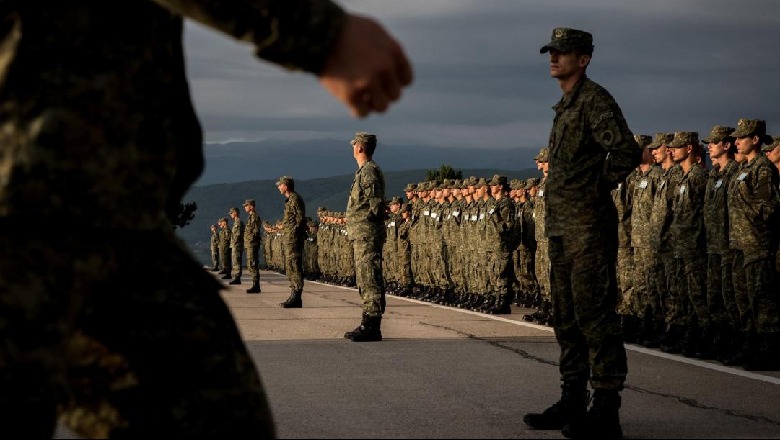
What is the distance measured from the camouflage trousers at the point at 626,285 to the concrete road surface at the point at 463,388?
0.97 m

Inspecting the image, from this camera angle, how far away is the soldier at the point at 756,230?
10391mm

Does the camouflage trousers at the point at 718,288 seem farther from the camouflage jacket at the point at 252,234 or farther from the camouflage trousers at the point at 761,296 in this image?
the camouflage jacket at the point at 252,234

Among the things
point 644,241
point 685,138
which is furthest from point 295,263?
point 685,138

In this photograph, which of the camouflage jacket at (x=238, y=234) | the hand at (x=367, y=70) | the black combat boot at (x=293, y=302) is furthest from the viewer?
the camouflage jacket at (x=238, y=234)

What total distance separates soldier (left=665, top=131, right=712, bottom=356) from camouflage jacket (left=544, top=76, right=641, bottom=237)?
548 centimetres

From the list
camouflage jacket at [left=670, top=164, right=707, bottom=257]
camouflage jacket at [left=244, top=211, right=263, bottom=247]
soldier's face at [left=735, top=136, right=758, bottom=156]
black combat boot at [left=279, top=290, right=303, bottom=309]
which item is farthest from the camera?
camouflage jacket at [left=244, top=211, right=263, bottom=247]

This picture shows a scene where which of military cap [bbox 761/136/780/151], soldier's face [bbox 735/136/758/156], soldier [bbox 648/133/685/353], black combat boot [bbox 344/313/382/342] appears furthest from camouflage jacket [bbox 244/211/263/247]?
soldier's face [bbox 735/136/758/156]

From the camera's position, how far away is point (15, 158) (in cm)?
213

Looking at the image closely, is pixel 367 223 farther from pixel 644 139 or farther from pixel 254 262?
pixel 254 262

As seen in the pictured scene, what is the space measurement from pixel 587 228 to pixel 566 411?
1.00 meters

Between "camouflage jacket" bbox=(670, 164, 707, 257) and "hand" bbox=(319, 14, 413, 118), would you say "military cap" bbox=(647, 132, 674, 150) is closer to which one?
"camouflage jacket" bbox=(670, 164, 707, 257)

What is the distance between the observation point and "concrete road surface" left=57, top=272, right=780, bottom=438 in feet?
22.0

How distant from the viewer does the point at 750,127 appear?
10695 mm

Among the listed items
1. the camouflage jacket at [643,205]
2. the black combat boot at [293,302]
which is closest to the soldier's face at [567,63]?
the camouflage jacket at [643,205]
